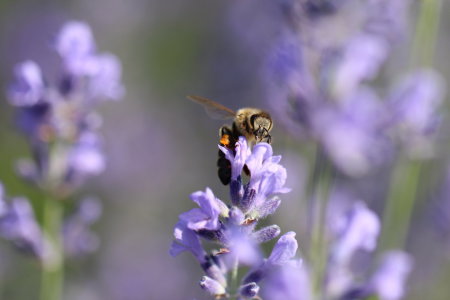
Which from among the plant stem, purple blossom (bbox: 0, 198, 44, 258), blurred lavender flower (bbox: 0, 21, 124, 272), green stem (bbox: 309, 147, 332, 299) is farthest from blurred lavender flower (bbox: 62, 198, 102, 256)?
the plant stem

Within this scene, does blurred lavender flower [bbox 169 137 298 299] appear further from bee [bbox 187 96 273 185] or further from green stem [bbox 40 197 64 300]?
green stem [bbox 40 197 64 300]

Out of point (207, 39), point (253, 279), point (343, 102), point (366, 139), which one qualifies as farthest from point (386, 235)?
point (207, 39)

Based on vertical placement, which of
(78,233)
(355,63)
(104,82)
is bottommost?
(78,233)

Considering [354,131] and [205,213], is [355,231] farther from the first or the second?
[354,131]

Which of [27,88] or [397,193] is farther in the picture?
[397,193]

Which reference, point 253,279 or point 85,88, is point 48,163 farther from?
point 253,279

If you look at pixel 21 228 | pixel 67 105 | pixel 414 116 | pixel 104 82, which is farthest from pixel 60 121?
pixel 414 116
